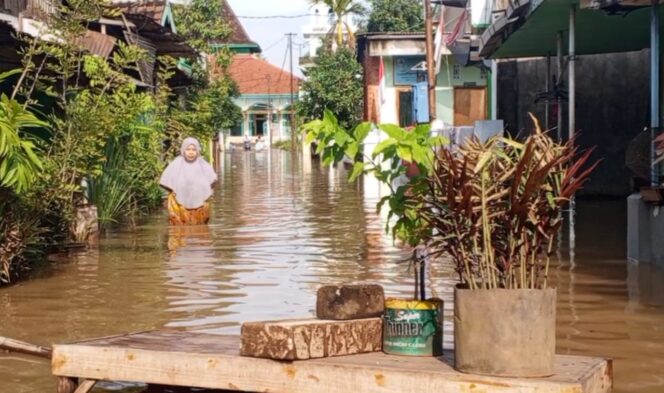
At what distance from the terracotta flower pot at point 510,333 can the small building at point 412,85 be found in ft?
96.7

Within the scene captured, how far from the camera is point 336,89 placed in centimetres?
4725

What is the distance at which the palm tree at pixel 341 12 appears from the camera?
56406mm

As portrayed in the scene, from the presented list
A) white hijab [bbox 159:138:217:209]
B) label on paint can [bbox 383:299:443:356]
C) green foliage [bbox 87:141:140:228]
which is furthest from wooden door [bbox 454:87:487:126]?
label on paint can [bbox 383:299:443:356]

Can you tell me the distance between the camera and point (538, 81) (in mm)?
21859

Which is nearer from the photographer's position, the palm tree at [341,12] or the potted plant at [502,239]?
the potted plant at [502,239]

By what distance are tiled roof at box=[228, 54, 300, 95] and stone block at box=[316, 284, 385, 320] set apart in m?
73.6

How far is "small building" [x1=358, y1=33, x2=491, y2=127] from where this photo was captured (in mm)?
36500

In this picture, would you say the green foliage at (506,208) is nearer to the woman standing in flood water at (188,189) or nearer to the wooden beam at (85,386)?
the wooden beam at (85,386)

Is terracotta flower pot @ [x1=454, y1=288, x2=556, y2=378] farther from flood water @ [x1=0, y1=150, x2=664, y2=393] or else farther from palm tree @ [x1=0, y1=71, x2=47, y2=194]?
palm tree @ [x1=0, y1=71, x2=47, y2=194]

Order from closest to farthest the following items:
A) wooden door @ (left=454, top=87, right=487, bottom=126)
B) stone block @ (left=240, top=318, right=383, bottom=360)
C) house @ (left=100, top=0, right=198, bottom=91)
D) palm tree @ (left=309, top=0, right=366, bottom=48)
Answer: stone block @ (left=240, top=318, right=383, bottom=360)
house @ (left=100, top=0, right=198, bottom=91)
wooden door @ (left=454, top=87, right=487, bottom=126)
palm tree @ (left=309, top=0, right=366, bottom=48)

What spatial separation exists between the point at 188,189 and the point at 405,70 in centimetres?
2390

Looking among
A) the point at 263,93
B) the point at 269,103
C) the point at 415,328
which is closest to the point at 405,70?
the point at 415,328

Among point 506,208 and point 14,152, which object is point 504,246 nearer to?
point 506,208

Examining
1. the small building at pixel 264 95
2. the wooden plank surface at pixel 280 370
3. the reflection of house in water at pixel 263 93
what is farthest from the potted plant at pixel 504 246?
the reflection of house in water at pixel 263 93
